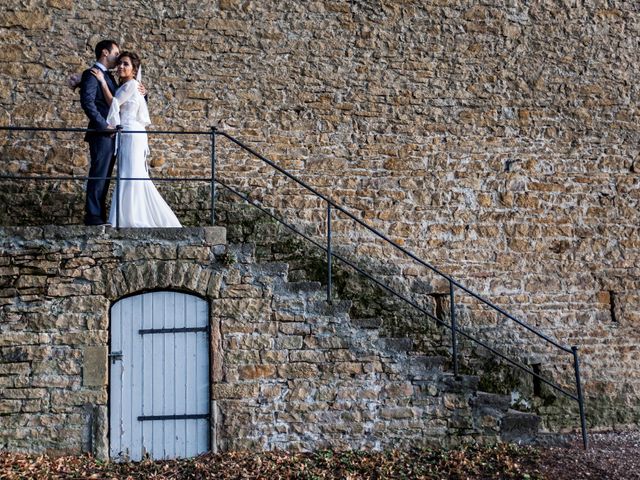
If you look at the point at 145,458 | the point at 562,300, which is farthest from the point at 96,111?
the point at 562,300

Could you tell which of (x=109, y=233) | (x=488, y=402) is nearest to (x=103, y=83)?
(x=109, y=233)

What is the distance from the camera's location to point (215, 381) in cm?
673

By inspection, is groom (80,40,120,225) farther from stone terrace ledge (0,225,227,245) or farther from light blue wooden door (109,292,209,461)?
light blue wooden door (109,292,209,461)

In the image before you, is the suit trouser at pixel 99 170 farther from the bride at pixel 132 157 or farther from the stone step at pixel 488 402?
the stone step at pixel 488 402

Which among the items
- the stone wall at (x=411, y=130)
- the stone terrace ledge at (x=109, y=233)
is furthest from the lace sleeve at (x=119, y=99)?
the stone wall at (x=411, y=130)

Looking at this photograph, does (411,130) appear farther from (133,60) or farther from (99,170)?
(99,170)

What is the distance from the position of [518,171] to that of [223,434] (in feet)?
17.1

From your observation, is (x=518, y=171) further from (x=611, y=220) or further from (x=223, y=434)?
(x=223, y=434)

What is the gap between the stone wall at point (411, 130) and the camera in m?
9.07

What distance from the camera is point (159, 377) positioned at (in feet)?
22.1

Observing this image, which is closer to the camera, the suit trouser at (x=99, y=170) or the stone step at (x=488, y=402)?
the stone step at (x=488, y=402)

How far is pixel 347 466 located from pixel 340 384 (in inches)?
29.6

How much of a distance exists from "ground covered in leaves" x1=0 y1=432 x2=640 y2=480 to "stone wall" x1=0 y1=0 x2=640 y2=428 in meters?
2.48

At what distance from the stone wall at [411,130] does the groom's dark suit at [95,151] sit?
6.22ft
